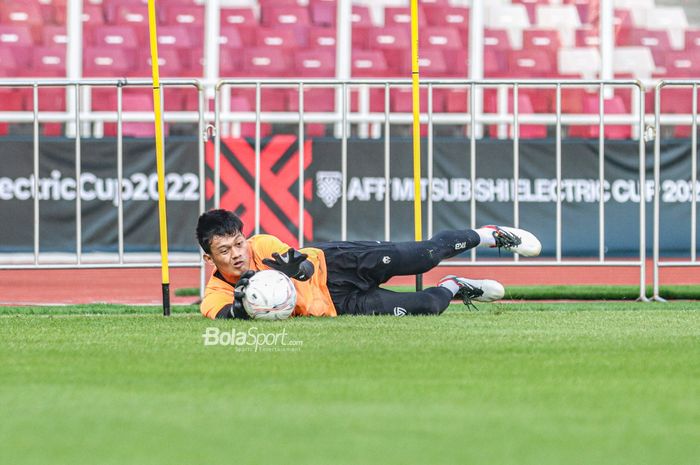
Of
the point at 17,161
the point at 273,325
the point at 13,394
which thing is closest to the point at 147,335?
the point at 273,325

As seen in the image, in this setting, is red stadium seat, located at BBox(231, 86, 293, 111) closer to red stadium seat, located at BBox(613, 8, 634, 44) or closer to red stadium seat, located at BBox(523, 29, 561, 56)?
red stadium seat, located at BBox(523, 29, 561, 56)

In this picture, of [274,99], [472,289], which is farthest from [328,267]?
[274,99]

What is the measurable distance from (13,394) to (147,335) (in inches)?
82.0

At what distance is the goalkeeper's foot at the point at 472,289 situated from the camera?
26.9 ft

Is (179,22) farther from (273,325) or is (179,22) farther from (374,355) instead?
(374,355)

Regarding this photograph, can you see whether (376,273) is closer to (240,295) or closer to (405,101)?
(240,295)

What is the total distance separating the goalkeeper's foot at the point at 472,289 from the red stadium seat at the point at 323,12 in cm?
1109

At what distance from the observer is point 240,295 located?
7.00 meters

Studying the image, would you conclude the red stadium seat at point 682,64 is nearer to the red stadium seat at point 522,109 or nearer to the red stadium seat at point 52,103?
the red stadium seat at point 522,109

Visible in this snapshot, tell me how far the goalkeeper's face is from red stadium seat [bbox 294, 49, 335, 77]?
1138cm

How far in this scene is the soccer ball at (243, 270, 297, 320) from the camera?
6.97 metres

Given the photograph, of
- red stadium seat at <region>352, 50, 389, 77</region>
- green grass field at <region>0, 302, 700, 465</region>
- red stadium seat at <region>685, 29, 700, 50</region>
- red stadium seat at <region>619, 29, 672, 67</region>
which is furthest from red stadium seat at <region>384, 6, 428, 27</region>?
green grass field at <region>0, 302, 700, 465</region>

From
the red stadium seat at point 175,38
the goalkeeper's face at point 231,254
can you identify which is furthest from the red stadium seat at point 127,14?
the goalkeeper's face at point 231,254

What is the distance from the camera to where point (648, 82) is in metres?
18.4
